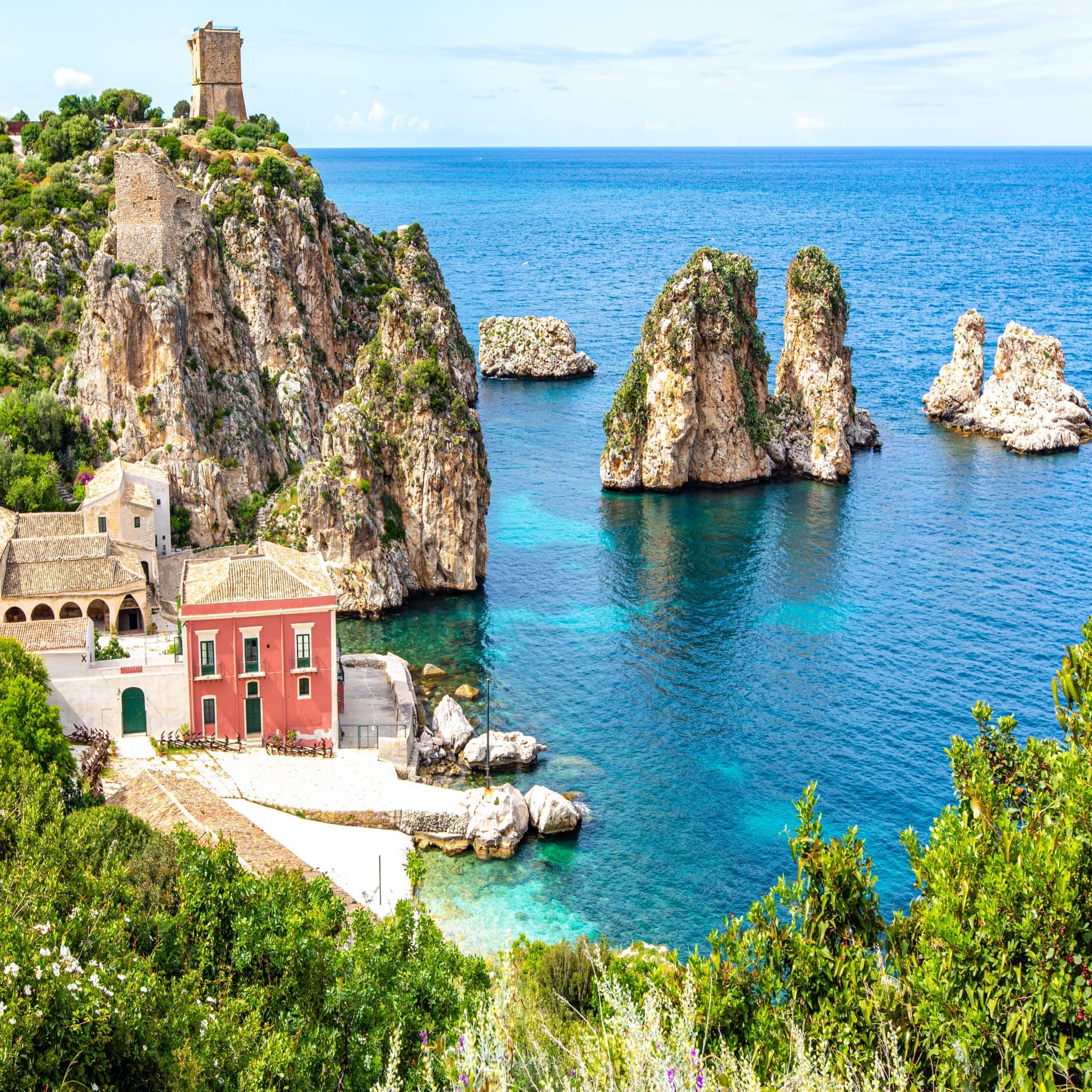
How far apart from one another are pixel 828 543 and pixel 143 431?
4063cm

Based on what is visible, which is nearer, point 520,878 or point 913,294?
point 520,878

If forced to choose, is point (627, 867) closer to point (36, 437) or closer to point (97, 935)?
A: point (97, 935)

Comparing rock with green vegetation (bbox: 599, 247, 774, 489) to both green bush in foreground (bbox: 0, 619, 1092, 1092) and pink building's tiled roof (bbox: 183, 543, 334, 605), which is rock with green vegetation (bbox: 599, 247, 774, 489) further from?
green bush in foreground (bbox: 0, 619, 1092, 1092)

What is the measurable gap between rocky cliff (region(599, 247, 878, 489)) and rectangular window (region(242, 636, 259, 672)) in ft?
138

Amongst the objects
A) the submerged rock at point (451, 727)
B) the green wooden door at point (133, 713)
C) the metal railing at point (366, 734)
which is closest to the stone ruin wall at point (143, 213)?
the green wooden door at point (133, 713)

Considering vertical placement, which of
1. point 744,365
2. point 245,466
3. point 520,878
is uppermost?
point 744,365

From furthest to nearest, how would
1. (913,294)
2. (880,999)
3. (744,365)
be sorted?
(913,294) → (744,365) → (880,999)

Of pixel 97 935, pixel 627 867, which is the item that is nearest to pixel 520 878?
pixel 627 867

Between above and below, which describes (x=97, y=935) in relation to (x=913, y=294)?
below

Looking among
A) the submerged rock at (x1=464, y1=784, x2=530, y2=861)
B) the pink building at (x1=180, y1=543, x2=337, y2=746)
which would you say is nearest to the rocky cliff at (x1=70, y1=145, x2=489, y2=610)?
the pink building at (x1=180, y1=543, x2=337, y2=746)

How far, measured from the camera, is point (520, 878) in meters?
38.5

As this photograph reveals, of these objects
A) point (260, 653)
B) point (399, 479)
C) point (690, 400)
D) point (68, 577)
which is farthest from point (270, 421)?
point (260, 653)

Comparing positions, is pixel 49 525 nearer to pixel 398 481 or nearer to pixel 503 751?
pixel 398 481

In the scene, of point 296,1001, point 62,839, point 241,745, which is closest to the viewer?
point 296,1001
